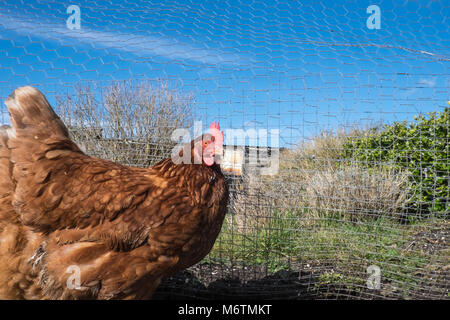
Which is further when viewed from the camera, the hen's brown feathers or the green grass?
the green grass

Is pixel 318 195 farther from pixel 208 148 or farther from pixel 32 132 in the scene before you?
pixel 32 132

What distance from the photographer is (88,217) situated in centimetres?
179

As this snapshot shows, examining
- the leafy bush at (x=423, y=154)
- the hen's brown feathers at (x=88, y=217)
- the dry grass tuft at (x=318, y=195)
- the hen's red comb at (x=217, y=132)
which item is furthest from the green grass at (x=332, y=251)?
the hen's red comb at (x=217, y=132)

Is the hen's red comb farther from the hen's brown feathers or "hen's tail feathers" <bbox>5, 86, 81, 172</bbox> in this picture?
"hen's tail feathers" <bbox>5, 86, 81, 172</bbox>

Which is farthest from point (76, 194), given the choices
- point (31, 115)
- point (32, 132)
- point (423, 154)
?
point (423, 154)

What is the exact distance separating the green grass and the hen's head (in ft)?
3.65

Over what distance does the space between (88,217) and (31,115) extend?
2.56 ft

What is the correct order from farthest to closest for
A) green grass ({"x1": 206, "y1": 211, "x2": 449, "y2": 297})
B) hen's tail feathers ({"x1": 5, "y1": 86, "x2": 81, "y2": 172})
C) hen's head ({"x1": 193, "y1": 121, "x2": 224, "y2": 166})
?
green grass ({"x1": 206, "y1": 211, "x2": 449, "y2": 297}) → hen's head ({"x1": 193, "y1": 121, "x2": 224, "y2": 166}) → hen's tail feathers ({"x1": 5, "y1": 86, "x2": 81, "y2": 172})

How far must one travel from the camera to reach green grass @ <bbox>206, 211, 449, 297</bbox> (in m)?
2.71

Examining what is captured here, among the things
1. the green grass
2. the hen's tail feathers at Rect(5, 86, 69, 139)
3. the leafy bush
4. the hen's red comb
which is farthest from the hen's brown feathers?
the leafy bush

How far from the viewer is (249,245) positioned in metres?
3.09
